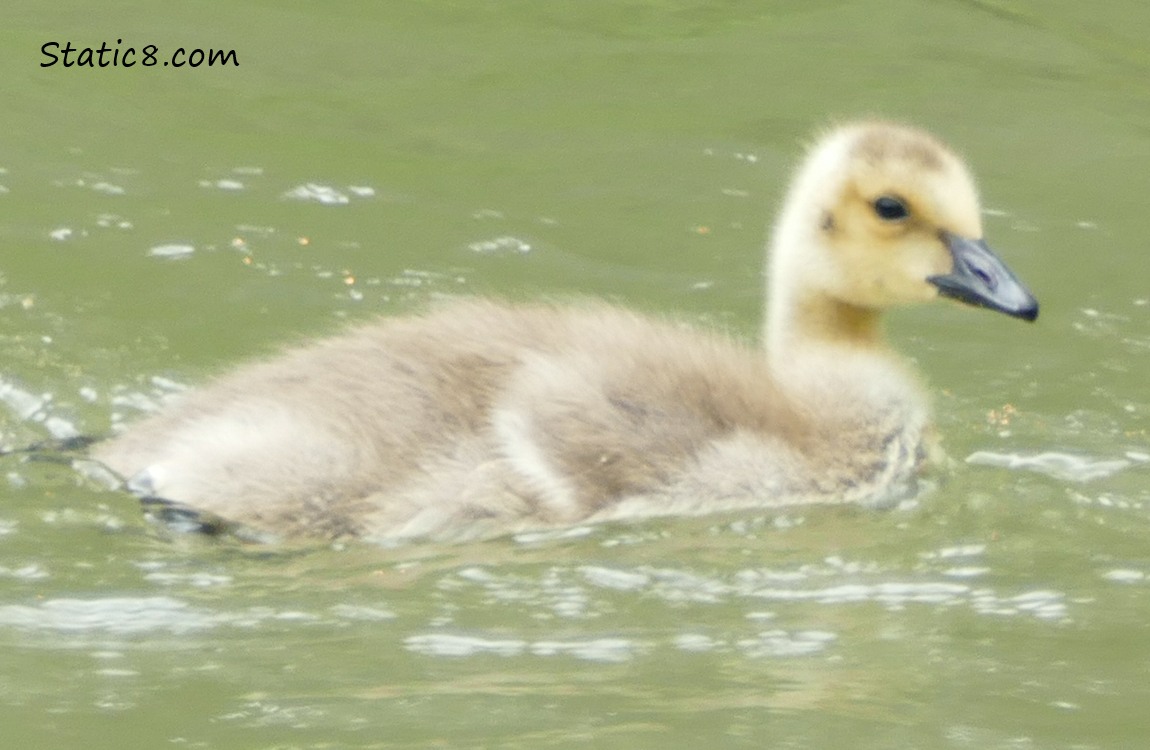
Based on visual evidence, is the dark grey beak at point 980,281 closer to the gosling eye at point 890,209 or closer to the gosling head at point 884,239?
the gosling head at point 884,239

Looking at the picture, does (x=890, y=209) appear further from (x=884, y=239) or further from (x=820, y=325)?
(x=820, y=325)

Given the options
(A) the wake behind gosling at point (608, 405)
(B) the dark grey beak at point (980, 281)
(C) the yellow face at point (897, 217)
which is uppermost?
(C) the yellow face at point (897, 217)

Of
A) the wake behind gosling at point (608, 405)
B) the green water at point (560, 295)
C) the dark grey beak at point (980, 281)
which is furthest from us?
the dark grey beak at point (980, 281)

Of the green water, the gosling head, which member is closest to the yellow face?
the gosling head

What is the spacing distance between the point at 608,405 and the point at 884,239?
2.84 ft

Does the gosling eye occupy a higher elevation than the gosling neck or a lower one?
higher

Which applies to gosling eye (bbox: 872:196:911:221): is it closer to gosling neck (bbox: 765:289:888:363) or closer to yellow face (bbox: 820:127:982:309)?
yellow face (bbox: 820:127:982:309)

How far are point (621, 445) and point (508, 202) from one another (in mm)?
2369

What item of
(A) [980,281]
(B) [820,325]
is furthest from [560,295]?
(A) [980,281]

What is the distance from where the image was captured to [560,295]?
6547mm

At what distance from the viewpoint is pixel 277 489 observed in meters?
4.76

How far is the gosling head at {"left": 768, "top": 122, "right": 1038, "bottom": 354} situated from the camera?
17.6 feet

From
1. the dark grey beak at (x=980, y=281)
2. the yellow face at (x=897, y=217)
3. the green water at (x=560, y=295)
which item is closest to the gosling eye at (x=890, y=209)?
the yellow face at (x=897, y=217)

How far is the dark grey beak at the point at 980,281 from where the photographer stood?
5285 mm
